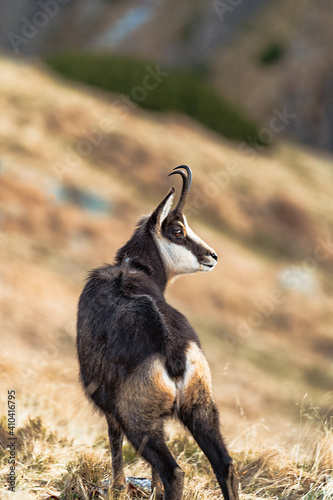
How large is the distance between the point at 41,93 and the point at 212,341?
9.75 meters

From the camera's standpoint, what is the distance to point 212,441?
407cm

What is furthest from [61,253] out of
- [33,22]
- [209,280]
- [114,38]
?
[33,22]

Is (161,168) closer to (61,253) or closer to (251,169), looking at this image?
(251,169)

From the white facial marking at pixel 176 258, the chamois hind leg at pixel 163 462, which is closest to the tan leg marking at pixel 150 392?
the chamois hind leg at pixel 163 462
